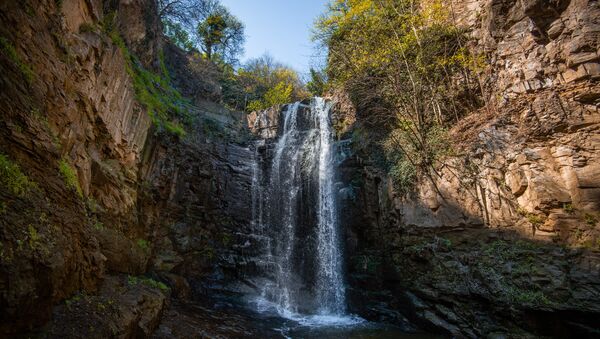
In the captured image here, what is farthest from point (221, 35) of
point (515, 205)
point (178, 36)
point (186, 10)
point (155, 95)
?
point (515, 205)

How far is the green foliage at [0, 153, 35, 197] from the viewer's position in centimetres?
315

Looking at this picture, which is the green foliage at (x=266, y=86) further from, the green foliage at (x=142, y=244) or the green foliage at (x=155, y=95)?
the green foliage at (x=142, y=244)

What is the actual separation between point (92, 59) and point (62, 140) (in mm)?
2278

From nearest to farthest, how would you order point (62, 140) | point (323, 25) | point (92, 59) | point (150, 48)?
point (62, 140), point (92, 59), point (150, 48), point (323, 25)

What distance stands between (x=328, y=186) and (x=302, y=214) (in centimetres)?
164

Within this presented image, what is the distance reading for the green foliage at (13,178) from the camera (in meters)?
3.15

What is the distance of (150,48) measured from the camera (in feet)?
38.0

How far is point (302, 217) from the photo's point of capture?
1352cm

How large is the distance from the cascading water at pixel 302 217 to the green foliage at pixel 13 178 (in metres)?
8.65

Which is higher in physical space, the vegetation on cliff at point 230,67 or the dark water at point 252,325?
the vegetation on cliff at point 230,67

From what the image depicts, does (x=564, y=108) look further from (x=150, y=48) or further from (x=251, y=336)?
(x=150, y=48)

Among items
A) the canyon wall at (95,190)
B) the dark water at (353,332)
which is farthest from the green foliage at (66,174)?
the dark water at (353,332)

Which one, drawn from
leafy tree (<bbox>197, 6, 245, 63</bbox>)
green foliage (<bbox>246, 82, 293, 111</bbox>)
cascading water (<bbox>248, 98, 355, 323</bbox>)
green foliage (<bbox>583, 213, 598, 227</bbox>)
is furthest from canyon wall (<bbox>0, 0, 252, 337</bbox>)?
leafy tree (<bbox>197, 6, 245, 63</bbox>)

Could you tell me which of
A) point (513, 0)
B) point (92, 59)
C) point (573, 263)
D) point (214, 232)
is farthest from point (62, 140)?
point (513, 0)
